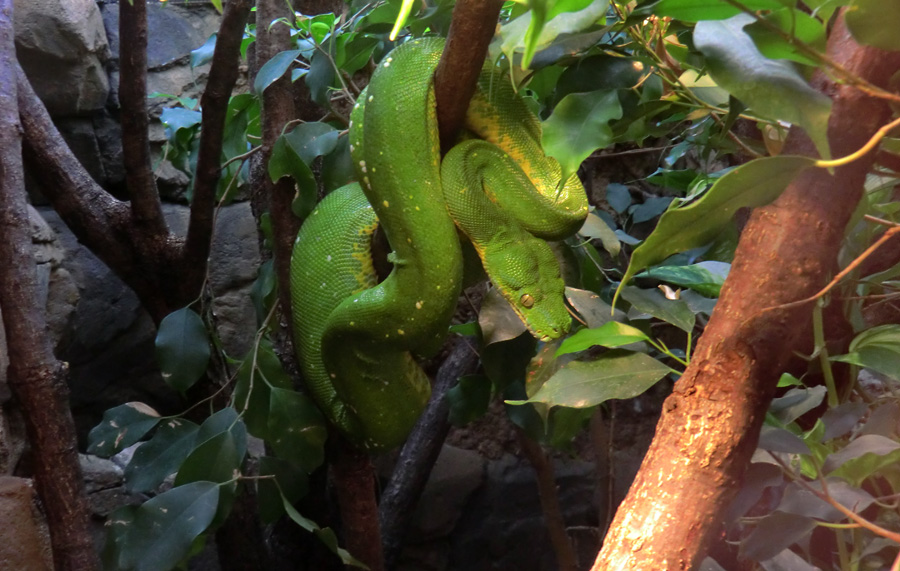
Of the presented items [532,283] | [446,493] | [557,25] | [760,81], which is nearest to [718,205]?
[760,81]

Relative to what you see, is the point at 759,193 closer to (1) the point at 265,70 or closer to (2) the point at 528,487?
(1) the point at 265,70

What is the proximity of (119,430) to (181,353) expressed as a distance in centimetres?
22

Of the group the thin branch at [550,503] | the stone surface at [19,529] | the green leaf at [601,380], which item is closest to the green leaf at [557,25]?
the green leaf at [601,380]

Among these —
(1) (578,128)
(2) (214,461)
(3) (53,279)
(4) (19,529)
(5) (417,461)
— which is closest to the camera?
(1) (578,128)

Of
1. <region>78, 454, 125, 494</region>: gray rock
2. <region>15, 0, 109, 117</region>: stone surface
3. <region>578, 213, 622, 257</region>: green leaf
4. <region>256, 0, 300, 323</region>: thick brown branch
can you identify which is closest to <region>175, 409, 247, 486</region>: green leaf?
<region>256, 0, 300, 323</region>: thick brown branch

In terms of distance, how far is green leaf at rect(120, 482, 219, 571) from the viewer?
1.23 metres

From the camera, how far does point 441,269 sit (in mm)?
1222

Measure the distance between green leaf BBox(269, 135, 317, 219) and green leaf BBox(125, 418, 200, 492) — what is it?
0.61m

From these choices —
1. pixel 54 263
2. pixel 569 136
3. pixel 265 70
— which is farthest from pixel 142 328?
pixel 569 136

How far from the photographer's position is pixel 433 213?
3.95 feet

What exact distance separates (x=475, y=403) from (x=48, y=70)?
89.4 inches

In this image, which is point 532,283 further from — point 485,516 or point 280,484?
point 485,516

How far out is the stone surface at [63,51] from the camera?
2547 mm

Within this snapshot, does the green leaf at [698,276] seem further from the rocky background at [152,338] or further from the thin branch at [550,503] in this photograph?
the rocky background at [152,338]
